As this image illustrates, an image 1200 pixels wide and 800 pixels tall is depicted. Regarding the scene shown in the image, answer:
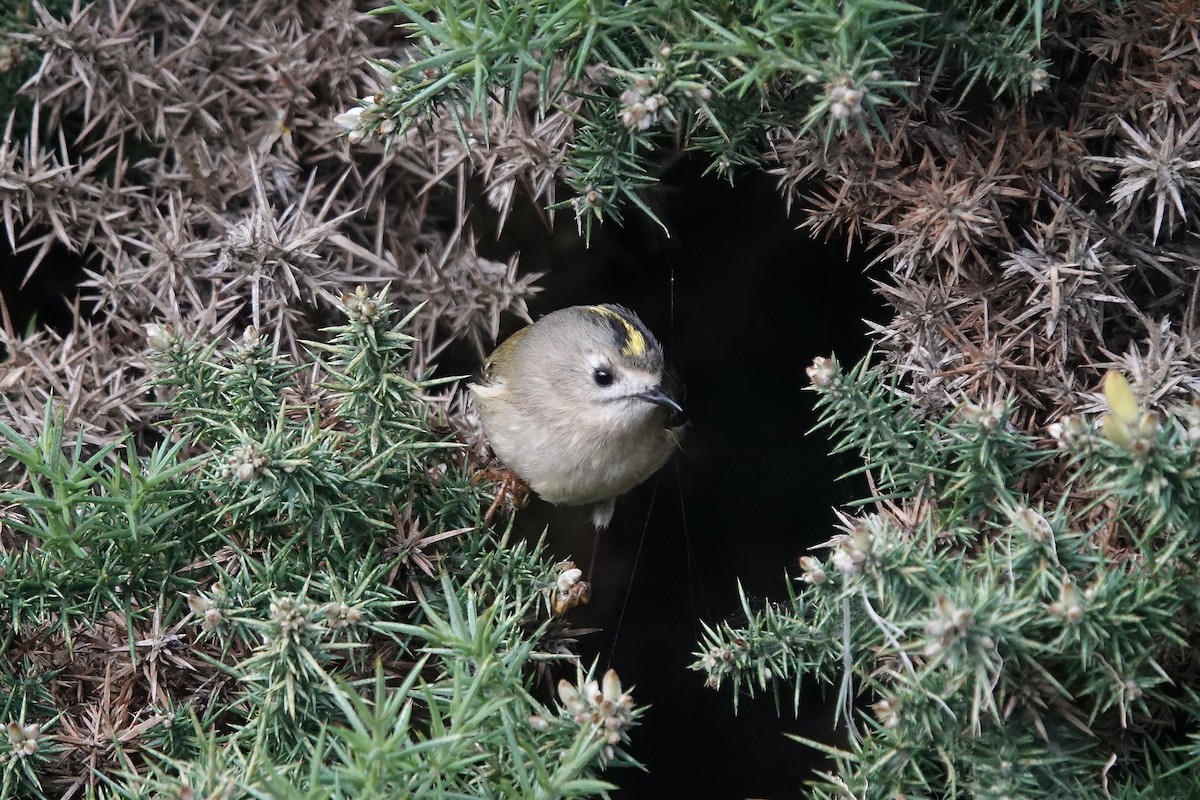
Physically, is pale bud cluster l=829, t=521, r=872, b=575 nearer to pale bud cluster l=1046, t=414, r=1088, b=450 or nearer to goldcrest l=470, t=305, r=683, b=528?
pale bud cluster l=1046, t=414, r=1088, b=450

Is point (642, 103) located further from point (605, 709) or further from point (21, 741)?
point (21, 741)

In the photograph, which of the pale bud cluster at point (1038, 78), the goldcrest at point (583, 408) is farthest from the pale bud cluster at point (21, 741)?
the pale bud cluster at point (1038, 78)

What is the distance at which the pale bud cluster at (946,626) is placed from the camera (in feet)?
3.94

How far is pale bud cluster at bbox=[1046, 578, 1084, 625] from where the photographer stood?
125 centimetres

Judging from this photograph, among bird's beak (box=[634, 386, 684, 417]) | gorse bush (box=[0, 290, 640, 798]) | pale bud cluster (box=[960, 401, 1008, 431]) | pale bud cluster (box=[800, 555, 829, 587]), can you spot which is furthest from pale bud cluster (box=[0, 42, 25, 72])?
pale bud cluster (box=[960, 401, 1008, 431])

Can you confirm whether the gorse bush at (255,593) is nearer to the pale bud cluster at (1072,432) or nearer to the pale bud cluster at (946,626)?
the pale bud cluster at (946,626)

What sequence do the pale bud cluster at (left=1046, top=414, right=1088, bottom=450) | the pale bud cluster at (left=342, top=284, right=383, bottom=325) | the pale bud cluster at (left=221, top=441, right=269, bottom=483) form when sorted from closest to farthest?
1. the pale bud cluster at (left=1046, top=414, right=1088, bottom=450)
2. the pale bud cluster at (left=221, top=441, right=269, bottom=483)
3. the pale bud cluster at (left=342, top=284, right=383, bottom=325)

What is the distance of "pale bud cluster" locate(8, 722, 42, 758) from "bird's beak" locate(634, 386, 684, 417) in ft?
5.04

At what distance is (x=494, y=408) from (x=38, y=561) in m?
1.27

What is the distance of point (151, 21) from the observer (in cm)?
240

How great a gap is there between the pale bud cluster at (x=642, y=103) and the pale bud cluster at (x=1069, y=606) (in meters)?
0.92

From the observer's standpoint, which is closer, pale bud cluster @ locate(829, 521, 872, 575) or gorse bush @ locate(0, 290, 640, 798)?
pale bud cluster @ locate(829, 521, 872, 575)

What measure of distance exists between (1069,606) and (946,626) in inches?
7.3

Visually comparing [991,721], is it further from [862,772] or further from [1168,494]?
[1168,494]
